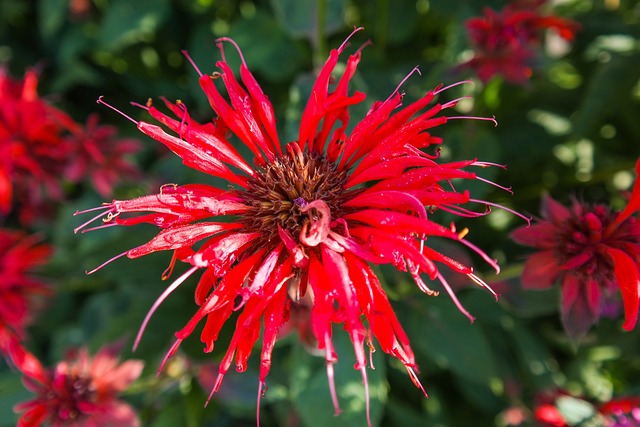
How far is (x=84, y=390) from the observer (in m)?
0.88

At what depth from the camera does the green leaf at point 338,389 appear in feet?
2.48

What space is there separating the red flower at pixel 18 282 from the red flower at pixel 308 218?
1.87ft

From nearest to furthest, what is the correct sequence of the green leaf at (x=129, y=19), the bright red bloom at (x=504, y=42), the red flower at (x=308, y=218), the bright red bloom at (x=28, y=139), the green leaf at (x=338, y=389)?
the red flower at (x=308, y=218) → the green leaf at (x=338, y=389) → the bright red bloom at (x=504, y=42) → the bright red bloom at (x=28, y=139) → the green leaf at (x=129, y=19)

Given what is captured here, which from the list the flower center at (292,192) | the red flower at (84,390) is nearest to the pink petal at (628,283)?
the flower center at (292,192)

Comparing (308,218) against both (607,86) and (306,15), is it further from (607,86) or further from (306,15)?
(607,86)

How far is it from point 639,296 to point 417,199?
0.82 ft

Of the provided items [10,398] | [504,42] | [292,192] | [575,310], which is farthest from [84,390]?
[504,42]

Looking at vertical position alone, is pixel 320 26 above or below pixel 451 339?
above

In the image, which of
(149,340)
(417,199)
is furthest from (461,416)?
(417,199)

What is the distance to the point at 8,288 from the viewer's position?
1.01 m

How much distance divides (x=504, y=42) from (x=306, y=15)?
337mm

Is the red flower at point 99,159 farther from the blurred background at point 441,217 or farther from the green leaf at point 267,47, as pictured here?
the green leaf at point 267,47

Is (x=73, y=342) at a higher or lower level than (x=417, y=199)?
lower

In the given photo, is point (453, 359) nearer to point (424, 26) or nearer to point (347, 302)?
point (347, 302)
